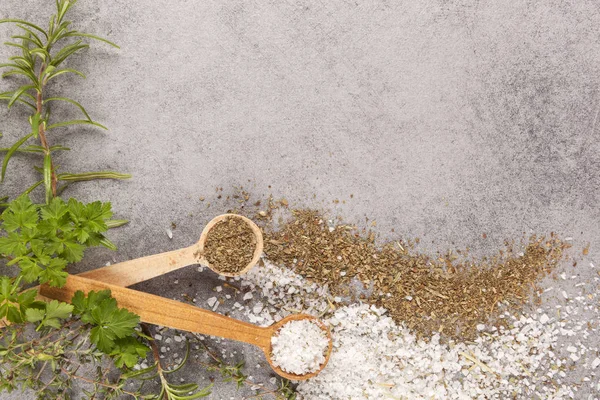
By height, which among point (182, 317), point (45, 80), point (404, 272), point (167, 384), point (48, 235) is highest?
point (45, 80)

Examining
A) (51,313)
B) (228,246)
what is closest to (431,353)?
(228,246)

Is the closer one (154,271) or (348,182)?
(154,271)

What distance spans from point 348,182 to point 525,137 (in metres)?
0.79

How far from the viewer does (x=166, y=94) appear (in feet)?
7.59

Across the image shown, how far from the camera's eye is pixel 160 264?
218 centimetres

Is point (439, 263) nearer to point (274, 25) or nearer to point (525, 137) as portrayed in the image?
point (525, 137)

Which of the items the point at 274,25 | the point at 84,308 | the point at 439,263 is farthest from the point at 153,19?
the point at 439,263

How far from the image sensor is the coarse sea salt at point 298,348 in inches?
85.8

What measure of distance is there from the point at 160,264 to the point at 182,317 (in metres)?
0.23

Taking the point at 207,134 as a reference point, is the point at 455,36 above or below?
above

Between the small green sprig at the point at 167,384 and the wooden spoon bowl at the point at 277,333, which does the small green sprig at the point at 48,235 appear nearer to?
the small green sprig at the point at 167,384

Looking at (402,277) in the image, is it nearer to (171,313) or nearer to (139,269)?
(171,313)

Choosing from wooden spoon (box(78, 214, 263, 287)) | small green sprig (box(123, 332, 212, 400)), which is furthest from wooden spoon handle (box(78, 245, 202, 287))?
small green sprig (box(123, 332, 212, 400))

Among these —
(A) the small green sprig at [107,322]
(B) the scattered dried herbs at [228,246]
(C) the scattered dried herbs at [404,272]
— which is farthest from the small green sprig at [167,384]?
(C) the scattered dried herbs at [404,272]
